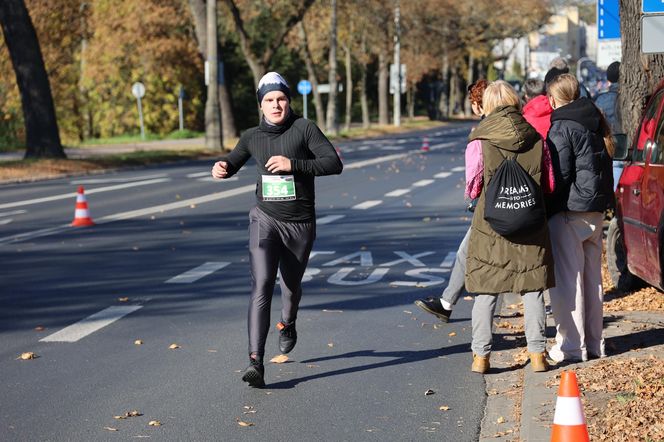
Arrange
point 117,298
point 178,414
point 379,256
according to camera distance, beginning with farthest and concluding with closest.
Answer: point 379,256
point 117,298
point 178,414

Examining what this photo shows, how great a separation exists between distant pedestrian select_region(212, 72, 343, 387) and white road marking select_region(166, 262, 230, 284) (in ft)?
14.6

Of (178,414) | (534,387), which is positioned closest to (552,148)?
(534,387)

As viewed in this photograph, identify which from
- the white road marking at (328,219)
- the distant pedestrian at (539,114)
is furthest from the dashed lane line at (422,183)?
the distant pedestrian at (539,114)

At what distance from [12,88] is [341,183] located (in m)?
38.2

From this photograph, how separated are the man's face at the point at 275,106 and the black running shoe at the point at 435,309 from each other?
2.24m

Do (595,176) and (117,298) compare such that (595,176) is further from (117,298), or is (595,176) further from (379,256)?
(379,256)

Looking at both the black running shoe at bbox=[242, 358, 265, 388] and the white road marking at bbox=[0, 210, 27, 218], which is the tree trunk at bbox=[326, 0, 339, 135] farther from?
the black running shoe at bbox=[242, 358, 265, 388]

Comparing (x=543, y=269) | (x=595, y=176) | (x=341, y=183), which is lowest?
(x=341, y=183)

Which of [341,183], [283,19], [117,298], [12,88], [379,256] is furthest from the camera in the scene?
[12,88]

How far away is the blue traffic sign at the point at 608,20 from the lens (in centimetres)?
1927

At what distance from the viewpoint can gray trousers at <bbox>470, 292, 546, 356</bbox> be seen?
24.2 ft

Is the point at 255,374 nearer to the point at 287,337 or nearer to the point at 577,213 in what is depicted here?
the point at 287,337

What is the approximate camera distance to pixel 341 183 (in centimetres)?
2633

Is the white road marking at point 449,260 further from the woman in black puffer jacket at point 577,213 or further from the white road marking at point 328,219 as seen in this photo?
the woman in black puffer jacket at point 577,213
